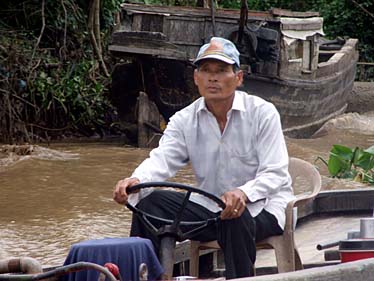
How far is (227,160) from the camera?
4426 millimetres

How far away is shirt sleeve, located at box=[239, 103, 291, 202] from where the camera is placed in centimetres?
423

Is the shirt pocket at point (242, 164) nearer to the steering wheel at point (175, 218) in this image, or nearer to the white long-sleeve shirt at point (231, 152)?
the white long-sleeve shirt at point (231, 152)

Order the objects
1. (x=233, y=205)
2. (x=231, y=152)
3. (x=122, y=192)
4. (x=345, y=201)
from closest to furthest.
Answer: (x=233, y=205)
(x=122, y=192)
(x=231, y=152)
(x=345, y=201)

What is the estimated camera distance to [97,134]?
1591cm

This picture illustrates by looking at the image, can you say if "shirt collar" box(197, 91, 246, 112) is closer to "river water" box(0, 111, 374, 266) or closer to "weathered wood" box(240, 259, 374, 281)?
"weathered wood" box(240, 259, 374, 281)

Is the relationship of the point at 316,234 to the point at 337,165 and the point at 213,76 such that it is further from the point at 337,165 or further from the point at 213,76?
the point at 337,165

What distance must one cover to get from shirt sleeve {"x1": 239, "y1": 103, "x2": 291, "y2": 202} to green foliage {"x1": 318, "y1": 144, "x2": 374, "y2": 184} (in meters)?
5.14

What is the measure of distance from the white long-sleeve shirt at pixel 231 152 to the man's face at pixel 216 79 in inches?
3.7

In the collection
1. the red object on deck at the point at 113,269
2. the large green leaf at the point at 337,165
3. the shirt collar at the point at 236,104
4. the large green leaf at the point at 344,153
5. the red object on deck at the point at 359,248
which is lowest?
the large green leaf at the point at 337,165

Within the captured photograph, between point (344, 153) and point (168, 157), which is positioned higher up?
point (168, 157)

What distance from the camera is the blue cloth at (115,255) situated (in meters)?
3.57

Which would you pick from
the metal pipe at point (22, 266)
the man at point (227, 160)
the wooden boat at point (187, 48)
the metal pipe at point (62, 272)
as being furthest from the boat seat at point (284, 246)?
the wooden boat at point (187, 48)

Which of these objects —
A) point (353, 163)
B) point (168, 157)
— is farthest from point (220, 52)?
point (353, 163)

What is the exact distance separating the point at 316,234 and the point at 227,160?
6.55 ft
